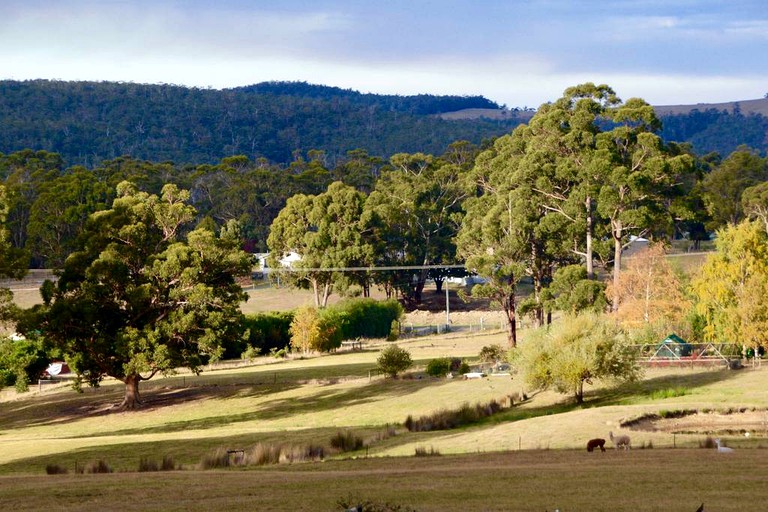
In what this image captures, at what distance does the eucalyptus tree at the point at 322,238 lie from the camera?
10275 cm

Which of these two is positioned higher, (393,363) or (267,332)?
(393,363)

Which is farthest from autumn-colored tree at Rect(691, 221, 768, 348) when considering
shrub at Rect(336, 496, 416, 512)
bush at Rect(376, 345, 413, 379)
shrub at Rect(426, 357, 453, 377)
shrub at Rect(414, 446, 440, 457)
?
shrub at Rect(336, 496, 416, 512)

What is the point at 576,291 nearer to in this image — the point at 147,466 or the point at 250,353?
the point at 250,353

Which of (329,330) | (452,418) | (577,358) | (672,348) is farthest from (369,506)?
(329,330)

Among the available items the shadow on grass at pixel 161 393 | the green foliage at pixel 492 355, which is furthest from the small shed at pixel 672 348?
the shadow on grass at pixel 161 393

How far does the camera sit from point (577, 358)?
159 feet

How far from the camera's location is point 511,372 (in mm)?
57562

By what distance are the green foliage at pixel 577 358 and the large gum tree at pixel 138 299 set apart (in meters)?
17.0

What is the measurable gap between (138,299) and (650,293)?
31.8m

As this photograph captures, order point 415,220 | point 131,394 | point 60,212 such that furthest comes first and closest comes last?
point 60,212 < point 415,220 < point 131,394

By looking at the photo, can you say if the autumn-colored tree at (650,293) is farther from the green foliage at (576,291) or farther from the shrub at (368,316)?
the shrub at (368,316)

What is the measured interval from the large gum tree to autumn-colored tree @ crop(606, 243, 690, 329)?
24.2 metres

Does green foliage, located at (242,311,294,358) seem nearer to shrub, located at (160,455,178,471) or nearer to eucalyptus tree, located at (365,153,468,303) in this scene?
eucalyptus tree, located at (365,153,468,303)

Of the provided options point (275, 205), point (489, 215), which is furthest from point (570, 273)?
point (275, 205)
